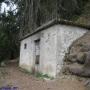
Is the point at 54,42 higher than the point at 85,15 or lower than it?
lower

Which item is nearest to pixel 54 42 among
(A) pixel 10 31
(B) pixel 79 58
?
(B) pixel 79 58

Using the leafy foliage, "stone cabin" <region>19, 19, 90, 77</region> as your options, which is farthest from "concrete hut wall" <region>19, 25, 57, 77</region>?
the leafy foliage

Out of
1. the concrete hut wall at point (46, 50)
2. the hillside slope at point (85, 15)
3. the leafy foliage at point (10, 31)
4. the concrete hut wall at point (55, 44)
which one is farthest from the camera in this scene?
the leafy foliage at point (10, 31)

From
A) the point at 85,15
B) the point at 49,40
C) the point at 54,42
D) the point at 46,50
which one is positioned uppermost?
the point at 85,15

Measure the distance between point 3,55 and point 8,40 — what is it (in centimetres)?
191

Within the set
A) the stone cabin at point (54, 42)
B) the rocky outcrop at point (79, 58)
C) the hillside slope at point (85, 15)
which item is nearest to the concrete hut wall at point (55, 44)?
the stone cabin at point (54, 42)

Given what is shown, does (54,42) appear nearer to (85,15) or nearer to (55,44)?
(55,44)

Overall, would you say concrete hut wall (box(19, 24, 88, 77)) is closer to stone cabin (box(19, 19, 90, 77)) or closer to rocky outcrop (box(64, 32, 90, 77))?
stone cabin (box(19, 19, 90, 77))

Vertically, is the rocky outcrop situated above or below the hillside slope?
below

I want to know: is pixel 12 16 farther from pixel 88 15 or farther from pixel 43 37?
pixel 43 37

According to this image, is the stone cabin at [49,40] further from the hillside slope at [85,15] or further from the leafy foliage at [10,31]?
the leafy foliage at [10,31]

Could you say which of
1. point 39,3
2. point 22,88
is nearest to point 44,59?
point 22,88

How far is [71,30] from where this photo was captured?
33.4 feet

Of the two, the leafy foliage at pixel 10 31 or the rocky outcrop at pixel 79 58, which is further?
the leafy foliage at pixel 10 31
